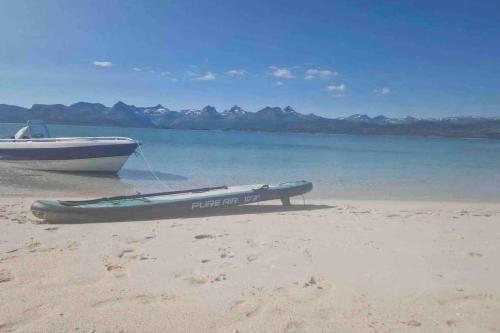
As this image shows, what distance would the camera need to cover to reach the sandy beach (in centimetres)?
336

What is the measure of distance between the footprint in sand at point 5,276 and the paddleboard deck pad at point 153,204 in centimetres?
276

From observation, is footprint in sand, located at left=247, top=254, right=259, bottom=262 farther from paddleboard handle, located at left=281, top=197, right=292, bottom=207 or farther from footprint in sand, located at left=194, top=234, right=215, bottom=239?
paddleboard handle, located at left=281, top=197, right=292, bottom=207

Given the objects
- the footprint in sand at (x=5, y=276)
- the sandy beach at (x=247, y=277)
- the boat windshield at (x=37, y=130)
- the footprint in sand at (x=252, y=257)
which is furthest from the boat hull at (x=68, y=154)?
the footprint in sand at (x=252, y=257)

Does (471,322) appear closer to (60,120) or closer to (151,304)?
(151,304)

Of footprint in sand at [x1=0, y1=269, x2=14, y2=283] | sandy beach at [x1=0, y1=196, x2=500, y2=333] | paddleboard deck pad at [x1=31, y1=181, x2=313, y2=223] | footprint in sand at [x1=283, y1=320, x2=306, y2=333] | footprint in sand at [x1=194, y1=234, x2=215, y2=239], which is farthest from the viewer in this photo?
paddleboard deck pad at [x1=31, y1=181, x2=313, y2=223]

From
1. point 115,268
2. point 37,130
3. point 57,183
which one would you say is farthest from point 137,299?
point 37,130

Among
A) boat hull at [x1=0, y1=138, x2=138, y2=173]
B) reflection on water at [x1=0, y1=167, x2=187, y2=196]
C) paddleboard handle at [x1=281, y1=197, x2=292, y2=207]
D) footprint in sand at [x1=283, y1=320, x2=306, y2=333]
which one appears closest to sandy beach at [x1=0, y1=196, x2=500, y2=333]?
footprint in sand at [x1=283, y1=320, x2=306, y2=333]

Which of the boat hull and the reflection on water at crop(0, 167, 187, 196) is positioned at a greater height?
the boat hull

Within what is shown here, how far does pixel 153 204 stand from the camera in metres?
7.85

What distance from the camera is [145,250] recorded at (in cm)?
532

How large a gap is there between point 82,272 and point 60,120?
20751 centimetres

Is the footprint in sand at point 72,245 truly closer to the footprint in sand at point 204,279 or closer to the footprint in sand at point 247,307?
the footprint in sand at point 204,279

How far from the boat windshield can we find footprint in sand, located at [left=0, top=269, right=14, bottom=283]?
17.3 meters

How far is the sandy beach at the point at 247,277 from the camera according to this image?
11.0 ft
